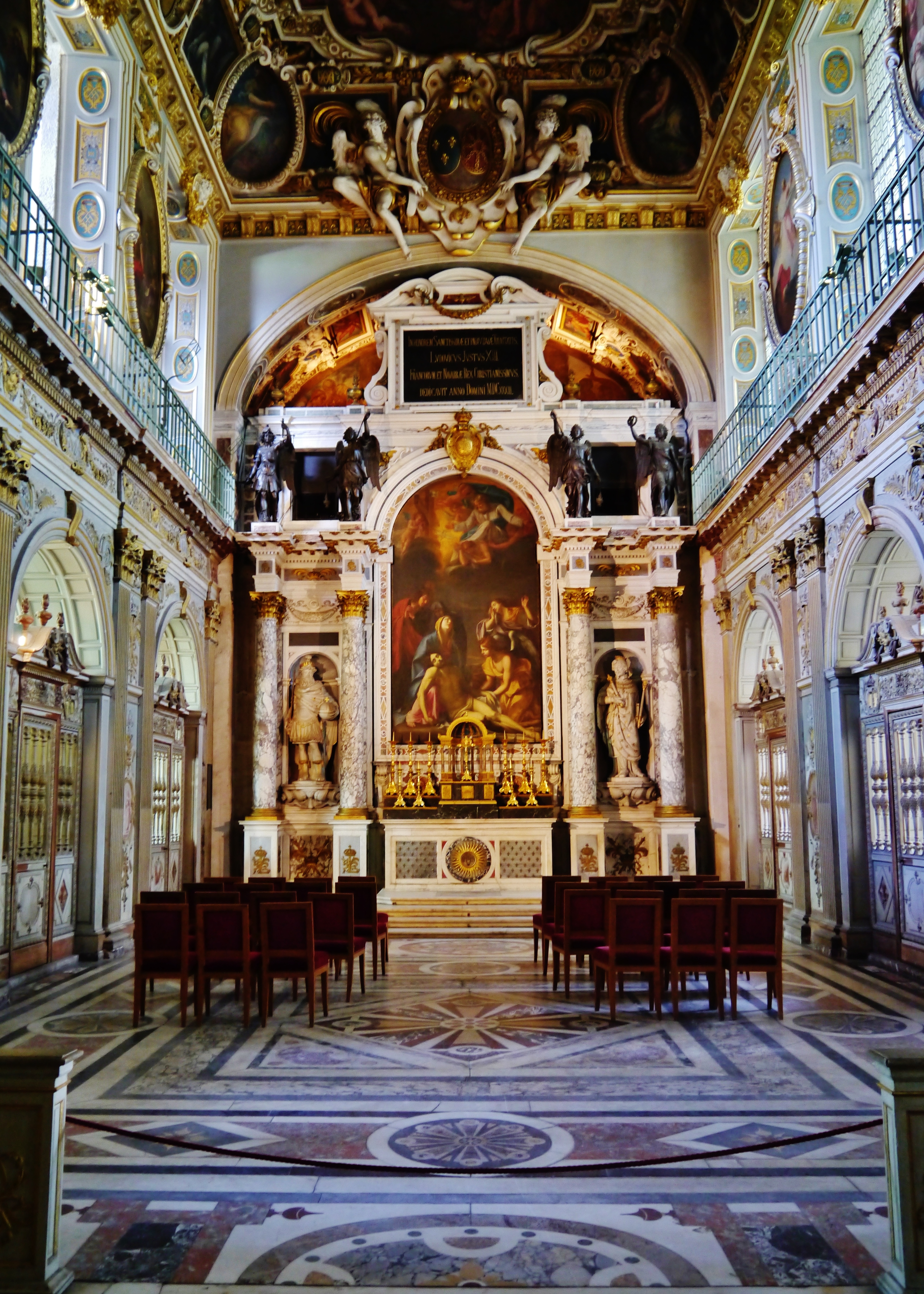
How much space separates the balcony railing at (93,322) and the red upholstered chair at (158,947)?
5.54 metres

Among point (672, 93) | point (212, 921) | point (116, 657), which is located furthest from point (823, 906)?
point (672, 93)

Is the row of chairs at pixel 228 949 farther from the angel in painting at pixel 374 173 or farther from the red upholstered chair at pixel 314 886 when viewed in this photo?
the angel in painting at pixel 374 173

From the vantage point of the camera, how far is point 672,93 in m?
18.1

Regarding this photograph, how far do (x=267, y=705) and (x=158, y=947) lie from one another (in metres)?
9.86

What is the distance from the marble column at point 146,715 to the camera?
46.5 ft

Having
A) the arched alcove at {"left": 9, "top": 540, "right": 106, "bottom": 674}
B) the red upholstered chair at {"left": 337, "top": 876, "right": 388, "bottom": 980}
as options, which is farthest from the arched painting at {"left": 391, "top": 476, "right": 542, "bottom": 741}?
the red upholstered chair at {"left": 337, "top": 876, "right": 388, "bottom": 980}

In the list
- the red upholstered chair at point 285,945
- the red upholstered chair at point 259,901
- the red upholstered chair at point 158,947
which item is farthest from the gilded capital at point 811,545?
the red upholstered chair at point 158,947

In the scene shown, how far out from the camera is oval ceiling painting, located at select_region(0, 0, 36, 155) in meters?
10.8

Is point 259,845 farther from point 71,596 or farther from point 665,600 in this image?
point 665,600

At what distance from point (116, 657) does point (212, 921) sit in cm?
531

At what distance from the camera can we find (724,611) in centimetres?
1809

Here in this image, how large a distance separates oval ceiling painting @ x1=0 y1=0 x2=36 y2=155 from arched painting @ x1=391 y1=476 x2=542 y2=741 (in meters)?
9.84

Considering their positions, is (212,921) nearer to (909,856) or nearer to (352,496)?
(909,856)

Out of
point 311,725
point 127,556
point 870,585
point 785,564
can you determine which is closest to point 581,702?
point 311,725
